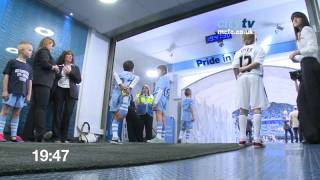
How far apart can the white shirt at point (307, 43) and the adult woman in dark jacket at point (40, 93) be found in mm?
2844

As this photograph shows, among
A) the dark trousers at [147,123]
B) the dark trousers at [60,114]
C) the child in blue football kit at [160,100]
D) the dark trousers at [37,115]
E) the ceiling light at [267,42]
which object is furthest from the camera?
the ceiling light at [267,42]

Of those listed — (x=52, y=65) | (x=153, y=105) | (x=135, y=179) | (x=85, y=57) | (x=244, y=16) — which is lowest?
(x=135, y=179)

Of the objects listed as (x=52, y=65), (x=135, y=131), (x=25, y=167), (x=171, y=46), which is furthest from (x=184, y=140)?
(x=25, y=167)

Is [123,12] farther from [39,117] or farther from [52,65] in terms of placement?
[39,117]

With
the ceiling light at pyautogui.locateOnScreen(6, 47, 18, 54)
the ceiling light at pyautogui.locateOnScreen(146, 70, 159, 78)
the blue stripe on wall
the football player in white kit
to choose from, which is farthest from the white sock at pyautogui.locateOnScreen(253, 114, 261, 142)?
the ceiling light at pyautogui.locateOnScreen(146, 70, 159, 78)

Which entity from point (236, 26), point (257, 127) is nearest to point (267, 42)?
point (236, 26)

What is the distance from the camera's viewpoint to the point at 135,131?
4551 mm

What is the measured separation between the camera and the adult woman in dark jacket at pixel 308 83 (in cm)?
256

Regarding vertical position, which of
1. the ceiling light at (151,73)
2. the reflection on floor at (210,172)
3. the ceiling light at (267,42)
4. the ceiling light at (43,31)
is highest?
the ceiling light at (267,42)

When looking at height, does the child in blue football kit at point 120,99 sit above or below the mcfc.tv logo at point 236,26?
below

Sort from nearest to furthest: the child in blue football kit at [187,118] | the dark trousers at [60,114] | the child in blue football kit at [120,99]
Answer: the child in blue football kit at [120,99] → the dark trousers at [60,114] → the child in blue football kit at [187,118]

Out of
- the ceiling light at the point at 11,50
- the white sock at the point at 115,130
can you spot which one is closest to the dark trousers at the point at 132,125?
the white sock at the point at 115,130

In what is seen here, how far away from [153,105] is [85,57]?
5.46 feet
